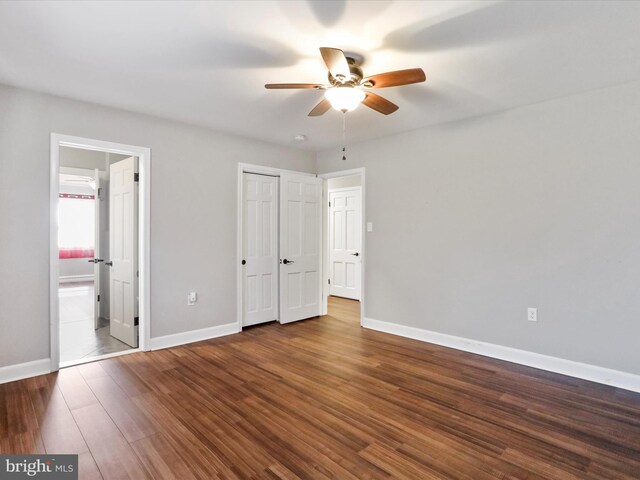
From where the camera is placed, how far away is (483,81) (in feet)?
9.57

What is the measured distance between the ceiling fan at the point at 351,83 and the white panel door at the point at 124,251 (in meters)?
2.43

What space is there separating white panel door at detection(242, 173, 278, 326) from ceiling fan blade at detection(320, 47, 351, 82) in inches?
105

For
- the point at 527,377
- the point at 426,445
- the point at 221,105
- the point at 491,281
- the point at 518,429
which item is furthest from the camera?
the point at 491,281

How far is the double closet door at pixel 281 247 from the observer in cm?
482

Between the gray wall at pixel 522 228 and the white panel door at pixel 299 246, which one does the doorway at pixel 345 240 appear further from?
the gray wall at pixel 522 228

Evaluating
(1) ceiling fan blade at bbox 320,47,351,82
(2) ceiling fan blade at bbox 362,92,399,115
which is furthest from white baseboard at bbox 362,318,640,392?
(1) ceiling fan blade at bbox 320,47,351,82

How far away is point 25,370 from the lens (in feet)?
10.2

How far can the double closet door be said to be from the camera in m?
4.82

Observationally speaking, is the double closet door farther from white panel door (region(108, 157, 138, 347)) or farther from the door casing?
white panel door (region(108, 157, 138, 347))

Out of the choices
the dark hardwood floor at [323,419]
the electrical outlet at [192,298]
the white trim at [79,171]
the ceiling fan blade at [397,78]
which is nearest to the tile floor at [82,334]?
the dark hardwood floor at [323,419]

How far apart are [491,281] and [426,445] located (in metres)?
2.13

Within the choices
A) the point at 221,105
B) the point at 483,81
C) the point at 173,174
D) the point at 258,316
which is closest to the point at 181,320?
the point at 258,316

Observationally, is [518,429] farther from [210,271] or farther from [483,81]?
[210,271]

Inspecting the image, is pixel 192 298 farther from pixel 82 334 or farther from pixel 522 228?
pixel 522 228
